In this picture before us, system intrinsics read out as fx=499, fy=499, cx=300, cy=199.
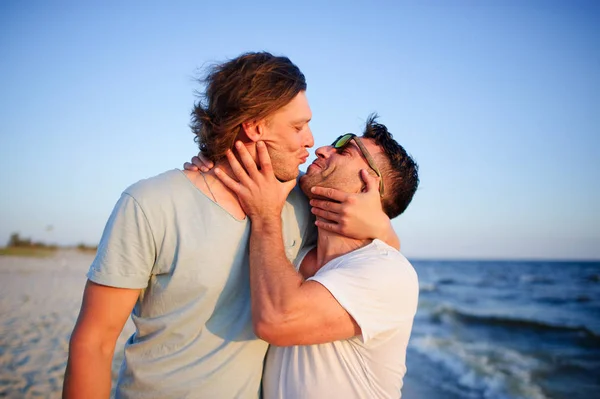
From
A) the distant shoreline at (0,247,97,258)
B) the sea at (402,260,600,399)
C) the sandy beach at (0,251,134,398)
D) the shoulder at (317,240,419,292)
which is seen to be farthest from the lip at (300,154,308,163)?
the distant shoreline at (0,247,97,258)

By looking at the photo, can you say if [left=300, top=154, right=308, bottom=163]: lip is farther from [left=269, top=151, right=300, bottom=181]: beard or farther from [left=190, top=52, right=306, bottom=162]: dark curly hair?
[left=190, top=52, right=306, bottom=162]: dark curly hair

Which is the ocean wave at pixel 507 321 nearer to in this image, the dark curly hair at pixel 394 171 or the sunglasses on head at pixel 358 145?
the dark curly hair at pixel 394 171

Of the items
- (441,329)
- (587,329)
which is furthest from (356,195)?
(587,329)

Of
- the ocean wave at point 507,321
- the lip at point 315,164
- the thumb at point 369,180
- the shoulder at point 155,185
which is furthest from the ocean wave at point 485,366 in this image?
the shoulder at point 155,185

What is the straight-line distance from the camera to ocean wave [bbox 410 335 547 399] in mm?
10258

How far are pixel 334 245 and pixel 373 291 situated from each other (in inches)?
23.9

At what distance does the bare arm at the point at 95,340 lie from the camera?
8.11 feet

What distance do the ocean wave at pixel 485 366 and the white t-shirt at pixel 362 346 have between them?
799 centimetres

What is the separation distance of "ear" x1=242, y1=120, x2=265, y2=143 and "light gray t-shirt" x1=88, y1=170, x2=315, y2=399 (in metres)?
0.47

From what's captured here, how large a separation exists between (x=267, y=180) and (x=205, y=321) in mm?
875

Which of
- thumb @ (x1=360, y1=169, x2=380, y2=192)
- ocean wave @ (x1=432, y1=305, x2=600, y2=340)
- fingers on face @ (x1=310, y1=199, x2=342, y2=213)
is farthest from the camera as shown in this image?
ocean wave @ (x1=432, y1=305, x2=600, y2=340)

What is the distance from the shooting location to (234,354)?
2.80 metres

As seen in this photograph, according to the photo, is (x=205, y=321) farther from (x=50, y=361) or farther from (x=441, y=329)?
(x=441, y=329)

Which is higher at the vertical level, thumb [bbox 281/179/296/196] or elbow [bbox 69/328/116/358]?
thumb [bbox 281/179/296/196]
